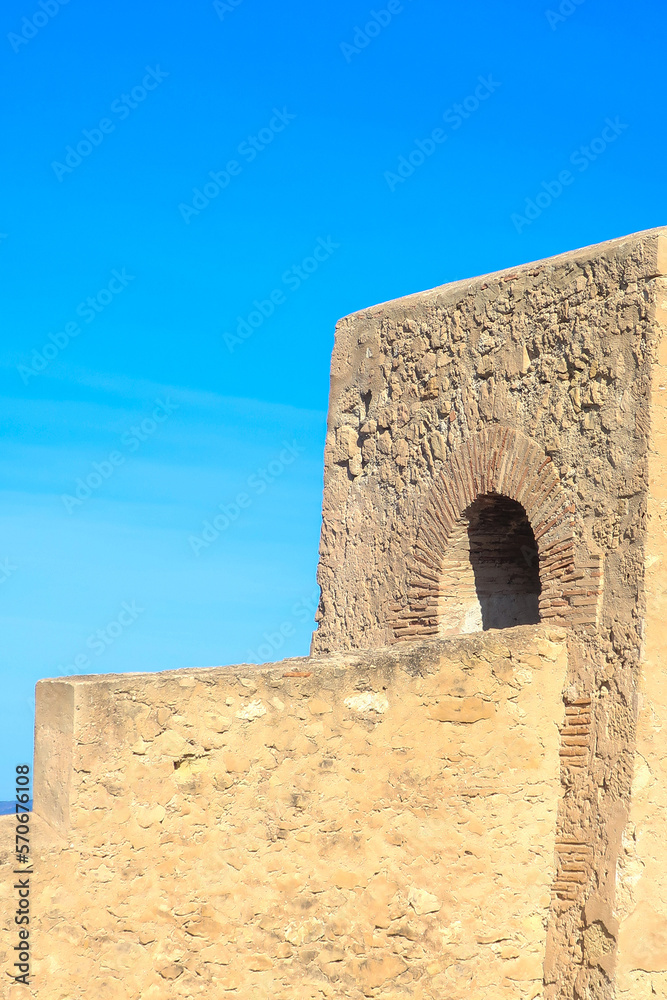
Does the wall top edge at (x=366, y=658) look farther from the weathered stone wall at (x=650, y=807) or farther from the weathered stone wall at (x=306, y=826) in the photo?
the weathered stone wall at (x=650, y=807)

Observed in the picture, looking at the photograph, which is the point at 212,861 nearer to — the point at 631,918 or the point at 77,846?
the point at 77,846

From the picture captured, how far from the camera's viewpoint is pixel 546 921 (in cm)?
539

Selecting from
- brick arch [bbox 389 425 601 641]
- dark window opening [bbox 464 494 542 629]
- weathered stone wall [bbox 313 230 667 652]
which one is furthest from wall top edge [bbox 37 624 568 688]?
dark window opening [bbox 464 494 542 629]

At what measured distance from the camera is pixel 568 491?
18.8ft

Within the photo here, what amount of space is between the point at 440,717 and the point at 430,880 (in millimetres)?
718

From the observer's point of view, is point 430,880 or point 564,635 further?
point 564,635

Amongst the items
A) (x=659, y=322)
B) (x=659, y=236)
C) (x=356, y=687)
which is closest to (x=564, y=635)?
(x=356, y=687)

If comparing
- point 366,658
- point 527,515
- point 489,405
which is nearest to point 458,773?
point 366,658

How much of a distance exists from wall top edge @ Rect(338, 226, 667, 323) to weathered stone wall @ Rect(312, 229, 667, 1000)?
0.01 metres

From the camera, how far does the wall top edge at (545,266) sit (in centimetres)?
543

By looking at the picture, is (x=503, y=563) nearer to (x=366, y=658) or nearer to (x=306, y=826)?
(x=366, y=658)

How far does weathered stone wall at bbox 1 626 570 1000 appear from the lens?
14.6ft

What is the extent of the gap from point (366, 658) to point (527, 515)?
1.33 metres

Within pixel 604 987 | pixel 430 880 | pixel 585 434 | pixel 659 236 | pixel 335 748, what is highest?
pixel 659 236
